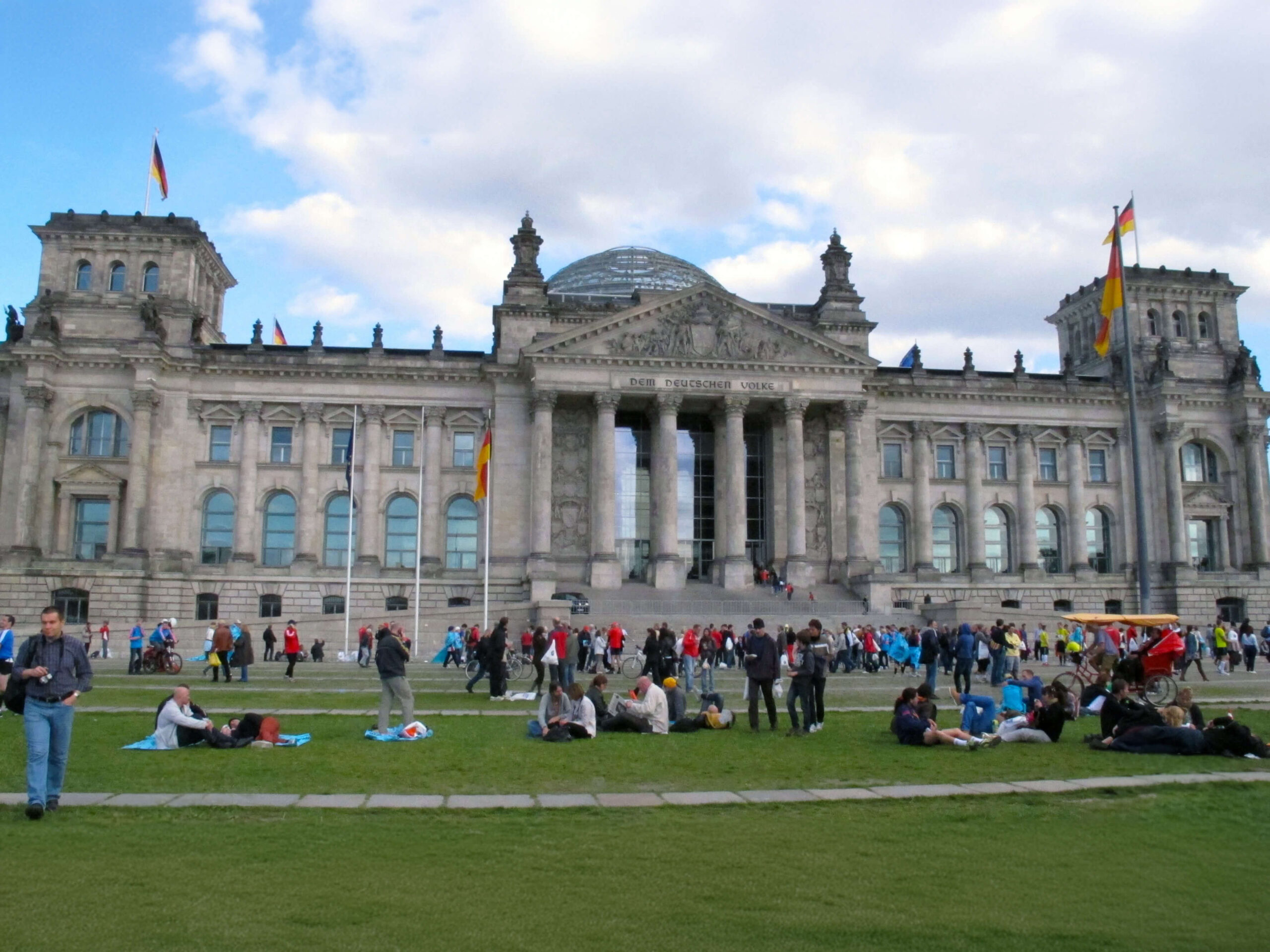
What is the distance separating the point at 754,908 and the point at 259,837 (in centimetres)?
497

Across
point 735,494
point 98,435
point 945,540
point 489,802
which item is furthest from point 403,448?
point 489,802

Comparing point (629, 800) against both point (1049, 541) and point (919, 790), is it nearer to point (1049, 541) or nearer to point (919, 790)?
point (919, 790)

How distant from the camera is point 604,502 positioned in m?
58.8

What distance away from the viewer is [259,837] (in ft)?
34.8

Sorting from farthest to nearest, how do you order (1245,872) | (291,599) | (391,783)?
(291,599) < (391,783) < (1245,872)

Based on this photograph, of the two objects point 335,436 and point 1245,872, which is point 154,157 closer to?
point 335,436

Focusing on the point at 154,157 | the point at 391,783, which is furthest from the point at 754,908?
the point at 154,157

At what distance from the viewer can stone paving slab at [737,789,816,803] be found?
42.6 feet

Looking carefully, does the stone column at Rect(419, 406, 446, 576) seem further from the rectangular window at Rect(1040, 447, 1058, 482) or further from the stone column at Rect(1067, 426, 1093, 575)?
the stone column at Rect(1067, 426, 1093, 575)

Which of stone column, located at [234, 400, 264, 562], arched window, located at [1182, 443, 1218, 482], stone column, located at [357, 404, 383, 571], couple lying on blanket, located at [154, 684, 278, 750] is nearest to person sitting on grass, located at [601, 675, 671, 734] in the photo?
couple lying on blanket, located at [154, 684, 278, 750]

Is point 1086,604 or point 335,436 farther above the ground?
point 335,436

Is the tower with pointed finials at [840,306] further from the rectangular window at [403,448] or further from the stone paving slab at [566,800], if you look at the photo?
the stone paving slab at [566,800]

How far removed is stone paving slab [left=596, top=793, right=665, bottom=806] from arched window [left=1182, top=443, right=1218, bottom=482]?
65.5m

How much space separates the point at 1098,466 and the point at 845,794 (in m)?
61.9
